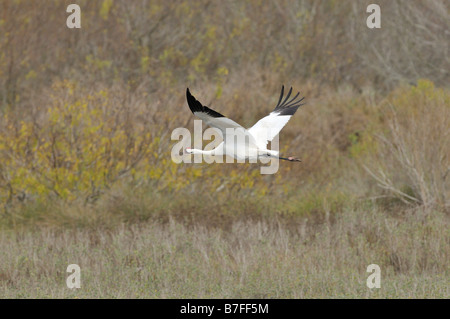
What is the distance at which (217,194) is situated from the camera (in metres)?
9.93

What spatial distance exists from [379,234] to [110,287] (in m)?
3.09

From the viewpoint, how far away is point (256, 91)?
13102 millimetres

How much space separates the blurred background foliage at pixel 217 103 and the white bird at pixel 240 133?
85.7 inches

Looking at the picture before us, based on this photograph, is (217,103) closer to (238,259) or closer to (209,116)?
(238,259)

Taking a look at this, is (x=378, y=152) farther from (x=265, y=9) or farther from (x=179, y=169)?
(x=265, y=9)

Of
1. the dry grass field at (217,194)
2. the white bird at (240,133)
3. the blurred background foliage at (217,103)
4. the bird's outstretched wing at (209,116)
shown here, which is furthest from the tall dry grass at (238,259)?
the bird's outstretched wing at (209,116)

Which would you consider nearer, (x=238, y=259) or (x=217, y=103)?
(x=238, y=259)

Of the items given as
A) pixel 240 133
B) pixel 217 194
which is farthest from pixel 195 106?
pixel 217 194

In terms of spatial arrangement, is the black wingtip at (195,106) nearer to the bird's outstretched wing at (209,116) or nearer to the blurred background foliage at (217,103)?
the bird's outstretched wing at (209,116)

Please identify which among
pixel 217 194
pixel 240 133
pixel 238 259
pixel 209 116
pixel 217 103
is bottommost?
pixel 238 259

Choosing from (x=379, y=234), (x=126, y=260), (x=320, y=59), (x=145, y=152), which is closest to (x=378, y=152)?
(x=379, y=234)

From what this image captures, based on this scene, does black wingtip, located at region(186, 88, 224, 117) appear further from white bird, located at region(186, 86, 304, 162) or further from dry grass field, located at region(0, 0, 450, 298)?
dry grass field, located at region(0, 0, 450, 298)

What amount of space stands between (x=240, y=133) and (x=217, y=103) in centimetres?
491

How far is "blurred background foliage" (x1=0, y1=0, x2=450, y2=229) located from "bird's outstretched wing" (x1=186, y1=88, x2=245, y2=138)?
3.08 meters
